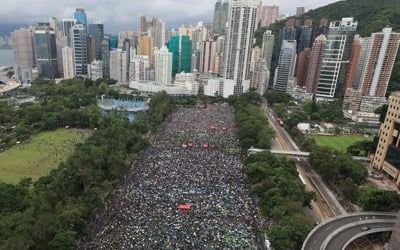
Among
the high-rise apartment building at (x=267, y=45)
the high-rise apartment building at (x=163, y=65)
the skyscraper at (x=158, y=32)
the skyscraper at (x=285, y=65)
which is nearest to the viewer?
the skyscraper at (x=285, y=65)

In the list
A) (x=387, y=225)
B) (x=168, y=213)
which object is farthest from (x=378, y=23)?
(x=168, y=213)

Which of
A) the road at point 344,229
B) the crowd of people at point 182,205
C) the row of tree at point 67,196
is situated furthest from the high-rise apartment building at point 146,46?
the road at point 344,229

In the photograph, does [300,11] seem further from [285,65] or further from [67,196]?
[67,196]

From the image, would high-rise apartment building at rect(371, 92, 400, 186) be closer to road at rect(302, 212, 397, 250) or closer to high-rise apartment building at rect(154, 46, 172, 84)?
road at rect(302, 212, 397, 250)

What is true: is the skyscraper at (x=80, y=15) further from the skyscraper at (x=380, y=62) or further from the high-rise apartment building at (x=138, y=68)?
the skyscraper at (x=380, y=62)

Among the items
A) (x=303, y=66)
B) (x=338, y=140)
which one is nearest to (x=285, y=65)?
(x=303, y=66)

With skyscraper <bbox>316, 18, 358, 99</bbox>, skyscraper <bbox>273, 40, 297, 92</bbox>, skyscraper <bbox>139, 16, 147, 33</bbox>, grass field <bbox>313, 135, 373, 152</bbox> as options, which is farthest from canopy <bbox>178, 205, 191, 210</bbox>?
skyscraper <bbox>139, 16, 147, 33</bbox>
